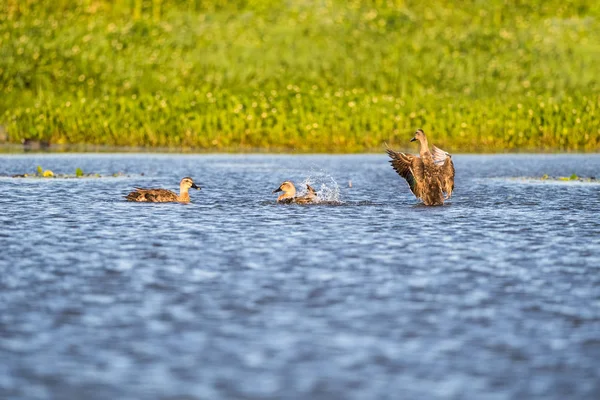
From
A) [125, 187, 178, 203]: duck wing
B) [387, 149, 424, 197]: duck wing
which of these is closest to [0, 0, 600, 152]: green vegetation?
[125, 187, 178, 203]: duck wing

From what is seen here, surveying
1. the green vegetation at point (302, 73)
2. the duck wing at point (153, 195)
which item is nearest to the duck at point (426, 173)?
the duck wing at point (153, 195)

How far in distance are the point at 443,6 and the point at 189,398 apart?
65.3 meters

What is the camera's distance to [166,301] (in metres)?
11.7

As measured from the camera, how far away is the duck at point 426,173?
2205 cm

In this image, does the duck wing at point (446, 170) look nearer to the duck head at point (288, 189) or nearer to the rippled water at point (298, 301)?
the rippled water at point (298, 301)

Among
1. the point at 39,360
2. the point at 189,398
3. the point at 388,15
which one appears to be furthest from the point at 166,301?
the point at 388,15

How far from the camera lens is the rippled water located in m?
8.83

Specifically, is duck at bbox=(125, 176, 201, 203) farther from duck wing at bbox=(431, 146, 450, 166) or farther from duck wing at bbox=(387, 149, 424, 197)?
duck wing at bbox=(431, 146, 450, 166)

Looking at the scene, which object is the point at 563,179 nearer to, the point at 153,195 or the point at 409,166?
the point at 409,166

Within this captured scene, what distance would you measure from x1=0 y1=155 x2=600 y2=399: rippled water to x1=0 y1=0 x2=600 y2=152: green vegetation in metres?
21.9

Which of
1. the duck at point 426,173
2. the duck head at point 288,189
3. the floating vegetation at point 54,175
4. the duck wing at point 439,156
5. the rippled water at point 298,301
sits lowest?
the rippled water at point 298,301

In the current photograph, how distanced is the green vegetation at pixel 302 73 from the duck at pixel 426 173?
69.4 feet

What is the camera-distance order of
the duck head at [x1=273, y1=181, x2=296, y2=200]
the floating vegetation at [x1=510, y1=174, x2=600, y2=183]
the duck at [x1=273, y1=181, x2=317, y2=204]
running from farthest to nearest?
the floating vegetation at [x1=510, y1=174, x2=600, y2=183] < the duck head at [x1=273, y1=181, x2=296, y2=200] < the duck at [x1=273, y1=181, x2=317, y2=204]

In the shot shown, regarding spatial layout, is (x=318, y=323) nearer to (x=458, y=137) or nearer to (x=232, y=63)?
(x=458, y=137)
